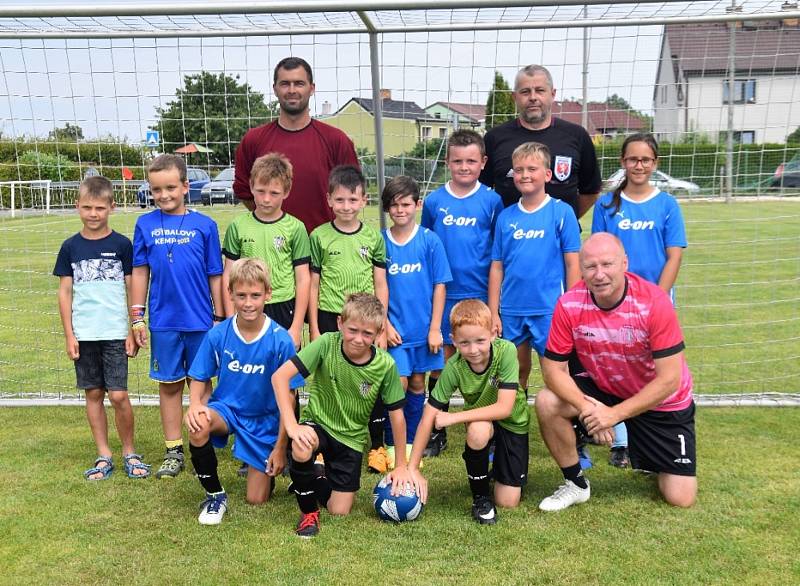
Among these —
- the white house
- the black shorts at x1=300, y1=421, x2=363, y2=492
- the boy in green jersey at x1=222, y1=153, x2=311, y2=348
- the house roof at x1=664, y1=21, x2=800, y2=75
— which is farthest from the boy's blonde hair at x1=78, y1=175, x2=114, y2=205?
the house roof at x1=664, y1=21, x2=800, y2=75

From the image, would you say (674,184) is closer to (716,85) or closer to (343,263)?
(716,85)

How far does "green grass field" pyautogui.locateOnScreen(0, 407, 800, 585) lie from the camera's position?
302cm

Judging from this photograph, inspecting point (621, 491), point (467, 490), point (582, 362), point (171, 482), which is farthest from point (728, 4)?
point (171, 482)

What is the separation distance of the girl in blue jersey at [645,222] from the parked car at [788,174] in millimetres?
2426

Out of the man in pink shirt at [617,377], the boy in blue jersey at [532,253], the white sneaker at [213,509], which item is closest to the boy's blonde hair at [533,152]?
the boy in blue jersey at [532,253]

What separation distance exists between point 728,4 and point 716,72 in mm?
675

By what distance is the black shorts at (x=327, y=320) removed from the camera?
426 centimetres

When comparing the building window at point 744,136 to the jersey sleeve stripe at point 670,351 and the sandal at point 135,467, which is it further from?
the sandal at point 135,467

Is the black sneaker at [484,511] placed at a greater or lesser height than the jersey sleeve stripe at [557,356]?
lesser

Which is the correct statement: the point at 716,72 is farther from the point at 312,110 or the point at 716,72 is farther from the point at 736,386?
the point at 312,110

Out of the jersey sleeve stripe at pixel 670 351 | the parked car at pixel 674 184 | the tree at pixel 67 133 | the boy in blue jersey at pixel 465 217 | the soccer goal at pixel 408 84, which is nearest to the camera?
the jersey sleeve stripe at pixel 670 351

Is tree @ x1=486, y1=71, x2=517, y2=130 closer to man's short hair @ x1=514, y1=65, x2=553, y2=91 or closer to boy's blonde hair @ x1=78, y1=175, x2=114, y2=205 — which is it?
man's short hair @ x1=514, y1=65, x2=553, y2=91

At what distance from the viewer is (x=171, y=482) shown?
163 inches

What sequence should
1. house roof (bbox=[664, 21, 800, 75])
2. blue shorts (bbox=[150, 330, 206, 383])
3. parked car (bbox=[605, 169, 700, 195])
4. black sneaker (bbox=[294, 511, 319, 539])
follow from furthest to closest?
1. parked car (bbox=[605, 169, 700, 195])
2. house roof (bbox=[664, 21, 800, 75])
3. blue shorts (bbox=[150, 330, 206, 383])
4. black sneaker (bbox=[294, 511, 319, 539])
